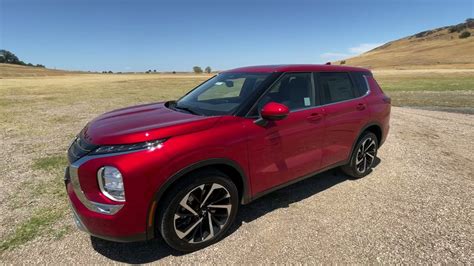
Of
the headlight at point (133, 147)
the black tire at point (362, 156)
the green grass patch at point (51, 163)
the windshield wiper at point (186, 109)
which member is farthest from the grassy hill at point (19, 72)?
the black tire at point (362, 156)

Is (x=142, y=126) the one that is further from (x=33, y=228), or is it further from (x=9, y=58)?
(x=9, y=58)

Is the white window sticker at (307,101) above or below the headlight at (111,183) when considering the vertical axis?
above

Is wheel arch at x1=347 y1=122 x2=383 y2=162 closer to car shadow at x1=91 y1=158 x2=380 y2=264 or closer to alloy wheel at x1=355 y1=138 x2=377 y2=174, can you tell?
alloy wheel at x1=355 y1=138 x2=377 y2=174

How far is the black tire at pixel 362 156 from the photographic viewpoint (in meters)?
4.62

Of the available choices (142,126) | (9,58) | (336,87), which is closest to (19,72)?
(9,58)

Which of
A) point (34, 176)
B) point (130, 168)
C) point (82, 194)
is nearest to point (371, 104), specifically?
point (130, 168)

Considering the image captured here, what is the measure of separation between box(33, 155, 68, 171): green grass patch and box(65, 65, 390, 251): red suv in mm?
2551

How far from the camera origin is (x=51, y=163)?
18.3ft

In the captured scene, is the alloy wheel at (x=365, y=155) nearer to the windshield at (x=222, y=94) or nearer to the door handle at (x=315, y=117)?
the door handle at (x=315, y=117)

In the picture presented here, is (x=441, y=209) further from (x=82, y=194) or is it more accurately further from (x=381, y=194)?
(x=82, y=194)

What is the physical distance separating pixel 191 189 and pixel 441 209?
3094 millimetres

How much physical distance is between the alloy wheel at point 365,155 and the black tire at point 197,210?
2407mm

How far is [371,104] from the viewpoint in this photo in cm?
468

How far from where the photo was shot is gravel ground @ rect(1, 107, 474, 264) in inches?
116
